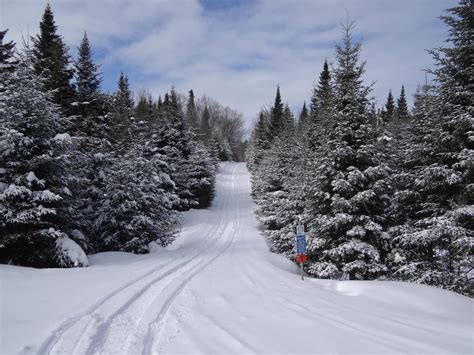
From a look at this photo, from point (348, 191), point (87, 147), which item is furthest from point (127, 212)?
point (348, 191)

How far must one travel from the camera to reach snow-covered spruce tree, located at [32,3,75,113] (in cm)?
1720

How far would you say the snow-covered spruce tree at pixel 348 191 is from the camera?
11484mm

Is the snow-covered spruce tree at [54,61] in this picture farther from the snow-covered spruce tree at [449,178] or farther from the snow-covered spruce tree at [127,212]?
the snow-covered spruce tree at [449,178]

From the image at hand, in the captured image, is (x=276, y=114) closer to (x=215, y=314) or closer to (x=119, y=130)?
(x=119, y=130)

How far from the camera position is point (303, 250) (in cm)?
942

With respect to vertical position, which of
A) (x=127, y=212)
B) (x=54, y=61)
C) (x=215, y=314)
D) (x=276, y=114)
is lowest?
(x=215, y=314)

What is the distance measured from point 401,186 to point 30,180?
12842mm

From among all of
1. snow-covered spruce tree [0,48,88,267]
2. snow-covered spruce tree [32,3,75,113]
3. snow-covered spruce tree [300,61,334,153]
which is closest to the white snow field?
snow-covered spruce tree [0,48,88,267]

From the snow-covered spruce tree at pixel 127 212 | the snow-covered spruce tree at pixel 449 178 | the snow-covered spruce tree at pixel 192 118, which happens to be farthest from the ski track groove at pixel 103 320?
the snow-covered spruce tree at pixel 192 118

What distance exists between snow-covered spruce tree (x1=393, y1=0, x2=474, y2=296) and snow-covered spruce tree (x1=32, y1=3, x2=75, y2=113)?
16.6 m

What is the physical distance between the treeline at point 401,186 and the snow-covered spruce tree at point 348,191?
4 centimetres

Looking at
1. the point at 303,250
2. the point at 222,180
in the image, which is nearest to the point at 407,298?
the point at 303,250

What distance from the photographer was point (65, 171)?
1053 centimetres

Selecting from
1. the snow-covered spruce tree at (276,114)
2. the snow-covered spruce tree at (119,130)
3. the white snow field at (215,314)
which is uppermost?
the snow-covered spruce tree at (276,114)
